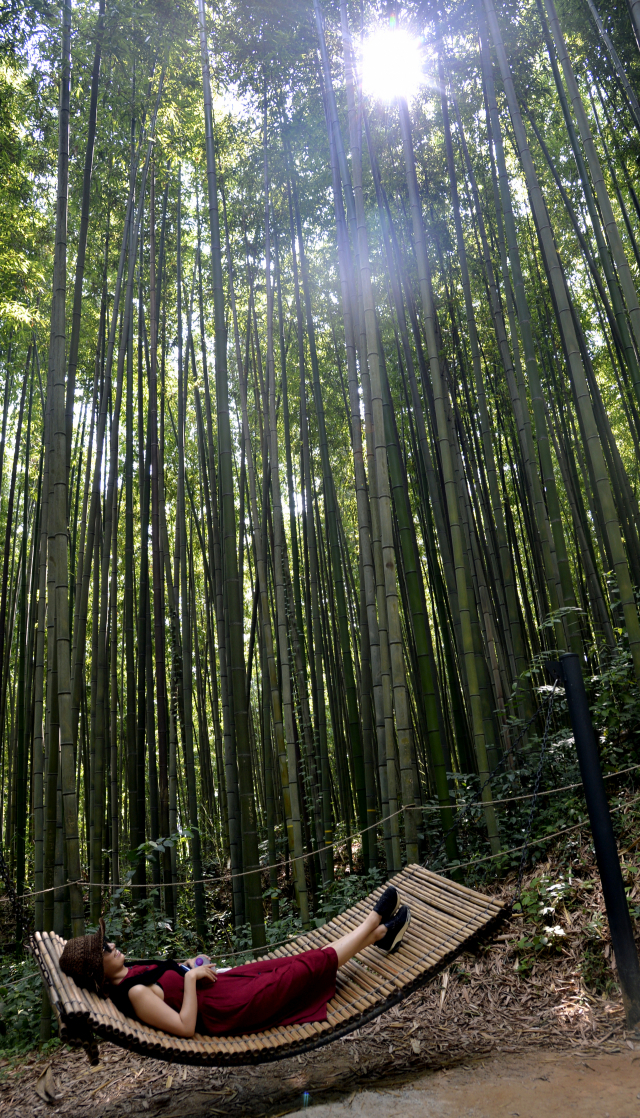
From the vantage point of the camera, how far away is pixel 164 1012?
1731mm

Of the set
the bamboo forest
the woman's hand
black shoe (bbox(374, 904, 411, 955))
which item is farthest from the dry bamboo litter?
the bamboo forest

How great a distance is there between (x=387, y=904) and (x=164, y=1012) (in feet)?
2.24

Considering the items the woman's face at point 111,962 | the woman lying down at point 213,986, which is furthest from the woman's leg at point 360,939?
the woman's face at point 111,962

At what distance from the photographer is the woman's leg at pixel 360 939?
1.92 m

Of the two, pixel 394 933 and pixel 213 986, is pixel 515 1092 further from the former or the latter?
pixel 213 986

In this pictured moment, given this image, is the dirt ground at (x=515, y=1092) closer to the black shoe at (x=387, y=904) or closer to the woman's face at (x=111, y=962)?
the black shoe at (x=387, y=904)

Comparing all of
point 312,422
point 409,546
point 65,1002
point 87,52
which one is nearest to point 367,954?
point 65,1002

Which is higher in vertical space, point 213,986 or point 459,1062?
point 213,986

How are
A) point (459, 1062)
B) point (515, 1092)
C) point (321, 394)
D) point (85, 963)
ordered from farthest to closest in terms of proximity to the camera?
1. point (321, 394)
2. point (459, 1062)
3. point (85, 963)
4. point (515, 1092)

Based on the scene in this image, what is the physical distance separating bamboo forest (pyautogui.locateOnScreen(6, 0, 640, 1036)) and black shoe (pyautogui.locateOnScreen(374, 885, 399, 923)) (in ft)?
1.27

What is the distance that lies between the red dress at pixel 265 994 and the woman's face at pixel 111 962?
6 cm

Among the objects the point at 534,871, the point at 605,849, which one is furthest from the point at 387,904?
the point at 534,871

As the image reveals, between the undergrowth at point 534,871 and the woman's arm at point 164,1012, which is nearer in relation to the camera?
the woman's arm at point 164,1012

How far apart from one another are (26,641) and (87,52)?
12.0 feet
